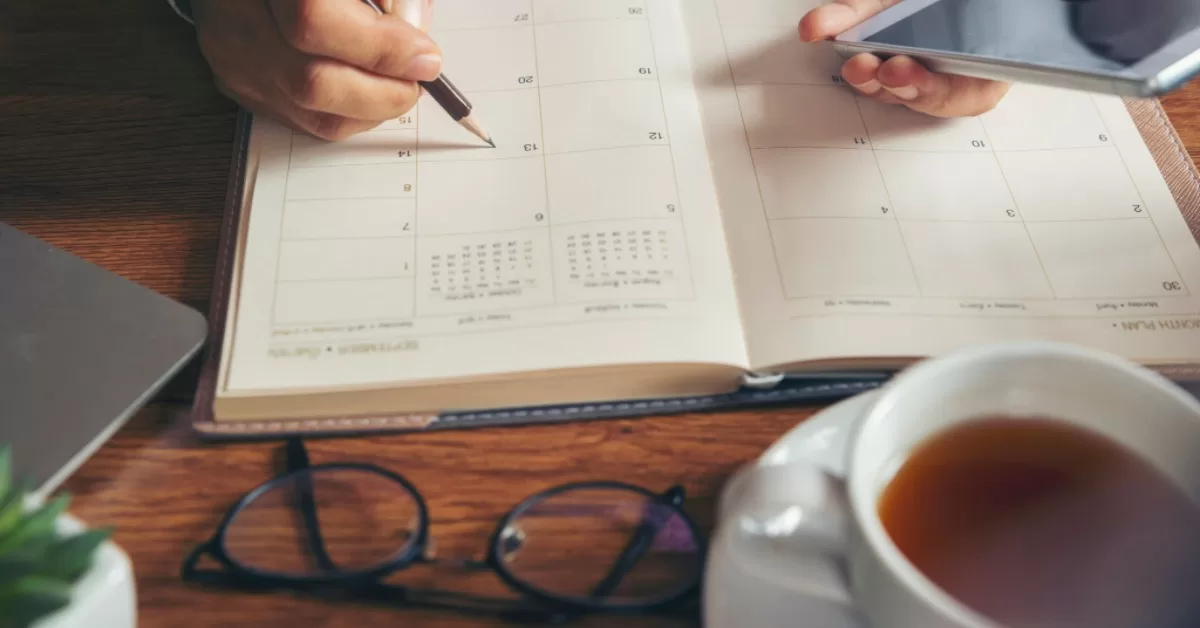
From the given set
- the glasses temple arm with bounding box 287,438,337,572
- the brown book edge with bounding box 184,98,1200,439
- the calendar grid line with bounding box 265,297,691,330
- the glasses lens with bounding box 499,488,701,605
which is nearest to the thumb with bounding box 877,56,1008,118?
the brown book edge with bounding box 184,98,1200,439

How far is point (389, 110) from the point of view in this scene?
0.56 meters

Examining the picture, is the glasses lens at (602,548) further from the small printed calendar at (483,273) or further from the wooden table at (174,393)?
the small printed calendar at (483,273)

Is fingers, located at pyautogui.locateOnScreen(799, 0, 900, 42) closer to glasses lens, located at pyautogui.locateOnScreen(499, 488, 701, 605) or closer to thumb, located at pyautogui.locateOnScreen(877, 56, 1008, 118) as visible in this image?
thumb, located at pyautogui.locateOnScreen(877, 56, 1008, 118)

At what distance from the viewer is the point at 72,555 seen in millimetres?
325

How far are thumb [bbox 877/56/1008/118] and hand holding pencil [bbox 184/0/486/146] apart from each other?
284mm

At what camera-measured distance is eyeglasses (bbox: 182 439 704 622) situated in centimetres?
42

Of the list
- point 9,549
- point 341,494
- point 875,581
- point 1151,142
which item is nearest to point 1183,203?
point 1151,142

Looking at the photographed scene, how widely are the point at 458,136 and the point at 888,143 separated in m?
0.28

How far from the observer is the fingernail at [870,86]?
1.96ft

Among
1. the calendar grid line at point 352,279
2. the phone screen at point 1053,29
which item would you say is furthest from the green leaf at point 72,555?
the phone screen at point 1053,29

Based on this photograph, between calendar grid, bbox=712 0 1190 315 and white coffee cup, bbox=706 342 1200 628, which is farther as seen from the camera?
calendar grid, bbox=712 0 1190 315

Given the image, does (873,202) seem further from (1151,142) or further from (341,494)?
(341,494)

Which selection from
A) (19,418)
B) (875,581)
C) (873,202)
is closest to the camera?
(875,581)

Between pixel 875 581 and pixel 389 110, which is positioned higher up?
pixel 389 110
